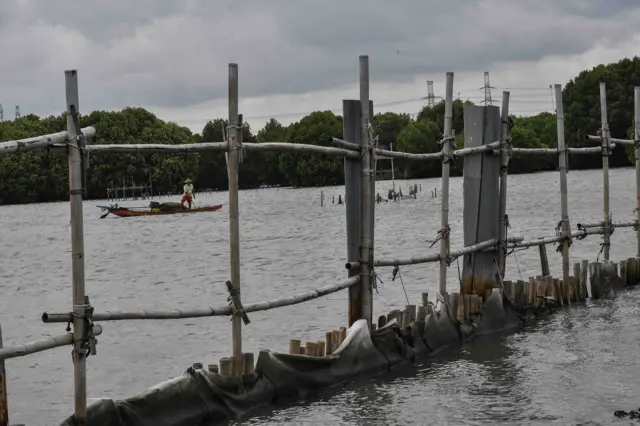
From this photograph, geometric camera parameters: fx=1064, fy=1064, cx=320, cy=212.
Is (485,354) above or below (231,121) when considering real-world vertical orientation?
below

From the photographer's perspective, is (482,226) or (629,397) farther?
(482,226)

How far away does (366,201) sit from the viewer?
10.2m

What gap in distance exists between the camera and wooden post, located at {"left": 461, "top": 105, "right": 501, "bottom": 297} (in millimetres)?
12617

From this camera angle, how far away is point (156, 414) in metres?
7.84

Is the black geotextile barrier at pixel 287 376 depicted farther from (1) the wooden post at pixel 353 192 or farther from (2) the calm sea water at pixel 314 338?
(1) the wooden post at pixel 353 192

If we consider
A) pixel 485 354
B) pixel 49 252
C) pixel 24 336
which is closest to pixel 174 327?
pixel 24 336

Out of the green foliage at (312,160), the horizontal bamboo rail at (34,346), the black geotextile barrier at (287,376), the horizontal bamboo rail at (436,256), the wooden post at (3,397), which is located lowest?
the black geotextile barrier at (287,376)

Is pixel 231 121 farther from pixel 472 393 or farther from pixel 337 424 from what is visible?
pixel 472 393

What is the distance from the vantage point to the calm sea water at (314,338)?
9.11m

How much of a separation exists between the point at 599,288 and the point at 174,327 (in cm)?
802

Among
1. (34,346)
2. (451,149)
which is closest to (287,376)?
(34,346)

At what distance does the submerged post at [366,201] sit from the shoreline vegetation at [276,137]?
71.5 metres

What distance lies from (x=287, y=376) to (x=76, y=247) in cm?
266

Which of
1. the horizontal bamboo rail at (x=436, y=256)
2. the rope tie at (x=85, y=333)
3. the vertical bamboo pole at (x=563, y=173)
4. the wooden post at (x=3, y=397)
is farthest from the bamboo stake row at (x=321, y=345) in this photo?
the vertical bamboo pole at (x=563, y=173)
